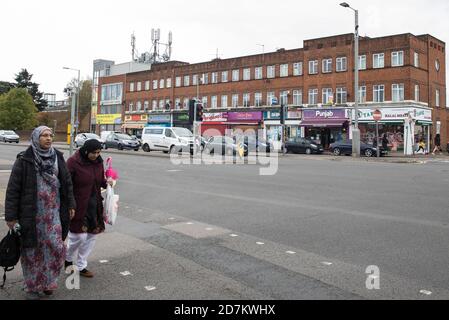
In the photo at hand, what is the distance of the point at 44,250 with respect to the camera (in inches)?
185

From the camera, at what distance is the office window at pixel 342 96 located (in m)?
47.6

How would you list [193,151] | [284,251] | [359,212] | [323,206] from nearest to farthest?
[284,251]
[359,212]
[323,206]
[193,151]

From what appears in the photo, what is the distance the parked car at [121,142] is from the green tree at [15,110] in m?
43.5

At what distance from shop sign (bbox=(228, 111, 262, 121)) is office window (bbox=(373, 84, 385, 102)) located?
14261 mm

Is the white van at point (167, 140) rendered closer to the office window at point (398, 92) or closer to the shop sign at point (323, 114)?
the shop sign at point (323, 114)

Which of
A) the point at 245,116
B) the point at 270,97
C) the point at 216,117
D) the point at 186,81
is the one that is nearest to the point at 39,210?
the point at 270,97

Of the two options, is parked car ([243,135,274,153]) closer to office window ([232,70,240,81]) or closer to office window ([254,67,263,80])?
office window ([254,67,263,80])

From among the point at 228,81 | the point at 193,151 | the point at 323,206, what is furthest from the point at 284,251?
the point at 228,81

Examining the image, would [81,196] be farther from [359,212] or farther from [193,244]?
[359,212]

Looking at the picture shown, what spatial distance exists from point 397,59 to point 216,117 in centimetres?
2413

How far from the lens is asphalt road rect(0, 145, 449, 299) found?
16.4 feet

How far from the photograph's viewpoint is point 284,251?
6531 mm

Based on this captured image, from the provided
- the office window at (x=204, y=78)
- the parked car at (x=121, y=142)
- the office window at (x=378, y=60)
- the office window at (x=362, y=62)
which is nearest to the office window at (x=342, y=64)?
the office window at (x=362, y=62)

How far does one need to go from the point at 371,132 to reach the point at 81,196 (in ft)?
143
